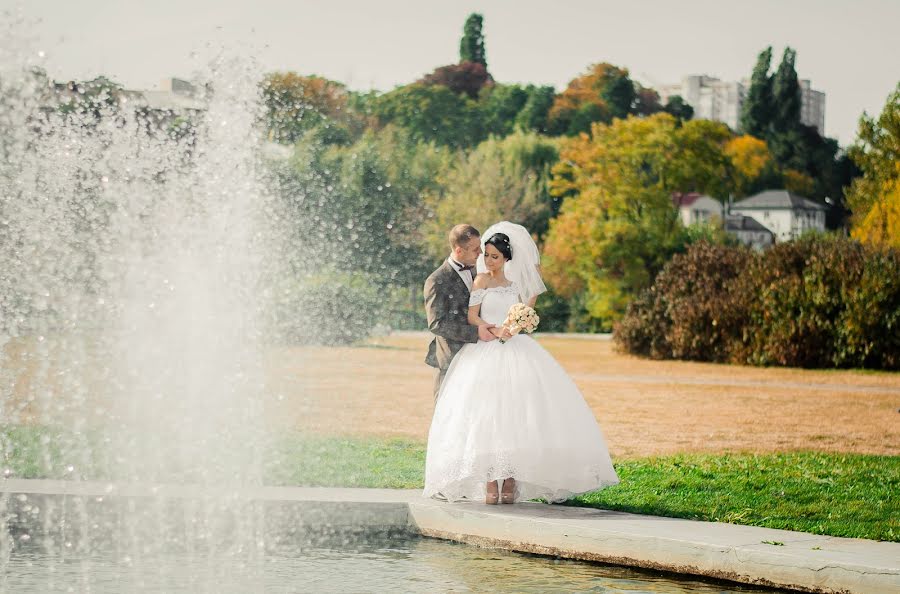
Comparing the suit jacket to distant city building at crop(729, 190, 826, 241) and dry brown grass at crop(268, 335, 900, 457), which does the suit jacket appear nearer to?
dry brown grass at crop(268, 335, 900, 457)

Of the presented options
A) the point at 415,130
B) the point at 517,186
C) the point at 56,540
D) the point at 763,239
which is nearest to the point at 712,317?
the point at 56,540

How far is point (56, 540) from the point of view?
8203 mm

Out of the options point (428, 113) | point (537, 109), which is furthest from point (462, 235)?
point (537, 109)

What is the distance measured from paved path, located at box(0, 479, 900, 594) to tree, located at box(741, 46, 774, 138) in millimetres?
91705

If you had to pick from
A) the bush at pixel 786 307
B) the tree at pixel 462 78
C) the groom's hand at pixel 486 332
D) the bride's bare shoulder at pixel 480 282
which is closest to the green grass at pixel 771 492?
the groom's hand at pixel 486 332

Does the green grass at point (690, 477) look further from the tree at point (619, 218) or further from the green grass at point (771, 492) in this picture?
the tree at point (619, 218)

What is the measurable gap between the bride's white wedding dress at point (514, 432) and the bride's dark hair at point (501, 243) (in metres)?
0.66

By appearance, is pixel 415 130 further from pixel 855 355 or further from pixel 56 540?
pixel 56 540

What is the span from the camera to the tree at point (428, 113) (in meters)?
83.9

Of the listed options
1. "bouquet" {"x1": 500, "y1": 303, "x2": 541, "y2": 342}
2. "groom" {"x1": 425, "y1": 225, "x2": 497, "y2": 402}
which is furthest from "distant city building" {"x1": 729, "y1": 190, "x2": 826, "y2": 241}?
"bouquet" {"x1": 500, "y1": 303, "x2": 541, "y2": 342}

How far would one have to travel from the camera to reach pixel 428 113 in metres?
84.5

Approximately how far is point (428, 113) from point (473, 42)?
1033 inches

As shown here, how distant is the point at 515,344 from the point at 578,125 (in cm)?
8127

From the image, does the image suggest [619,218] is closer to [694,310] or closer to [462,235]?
[694,310]
